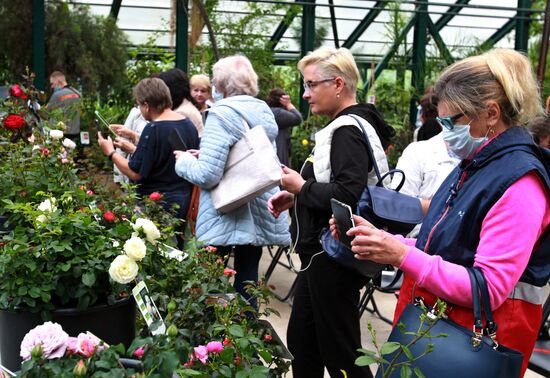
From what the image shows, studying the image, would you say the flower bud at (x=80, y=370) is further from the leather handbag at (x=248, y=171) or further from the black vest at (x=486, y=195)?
the leather handbag at (x=248, y=171)

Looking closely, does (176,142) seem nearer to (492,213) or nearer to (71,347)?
(492,213)

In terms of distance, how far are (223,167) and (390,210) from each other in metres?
1.36

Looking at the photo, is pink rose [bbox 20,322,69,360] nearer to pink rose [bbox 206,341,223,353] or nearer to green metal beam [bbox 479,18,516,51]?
pink rose [bbox 206,341,223,353]

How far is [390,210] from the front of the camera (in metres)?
2.22

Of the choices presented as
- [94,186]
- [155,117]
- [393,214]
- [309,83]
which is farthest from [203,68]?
[393,214]

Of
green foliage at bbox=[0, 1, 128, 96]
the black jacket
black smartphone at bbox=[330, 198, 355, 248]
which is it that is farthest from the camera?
green foliage at bbox=[0, 1, 128, 96]

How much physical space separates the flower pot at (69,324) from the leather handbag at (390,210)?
823 mm

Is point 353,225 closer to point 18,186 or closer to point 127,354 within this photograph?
point 127,354

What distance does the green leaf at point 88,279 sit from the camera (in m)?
1.77

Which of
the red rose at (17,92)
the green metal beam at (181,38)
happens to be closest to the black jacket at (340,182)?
the red rose at (17,92)

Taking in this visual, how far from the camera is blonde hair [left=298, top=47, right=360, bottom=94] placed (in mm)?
2750

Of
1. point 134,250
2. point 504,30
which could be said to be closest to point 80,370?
point 134,250

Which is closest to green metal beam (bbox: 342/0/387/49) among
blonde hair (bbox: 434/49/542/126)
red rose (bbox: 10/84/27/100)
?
red rose (bbox: 10/84/27/100)

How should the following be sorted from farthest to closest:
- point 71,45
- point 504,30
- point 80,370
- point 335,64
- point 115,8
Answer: point 504,30, point 115,8, point 71,45, point 335,64, point 80,370
